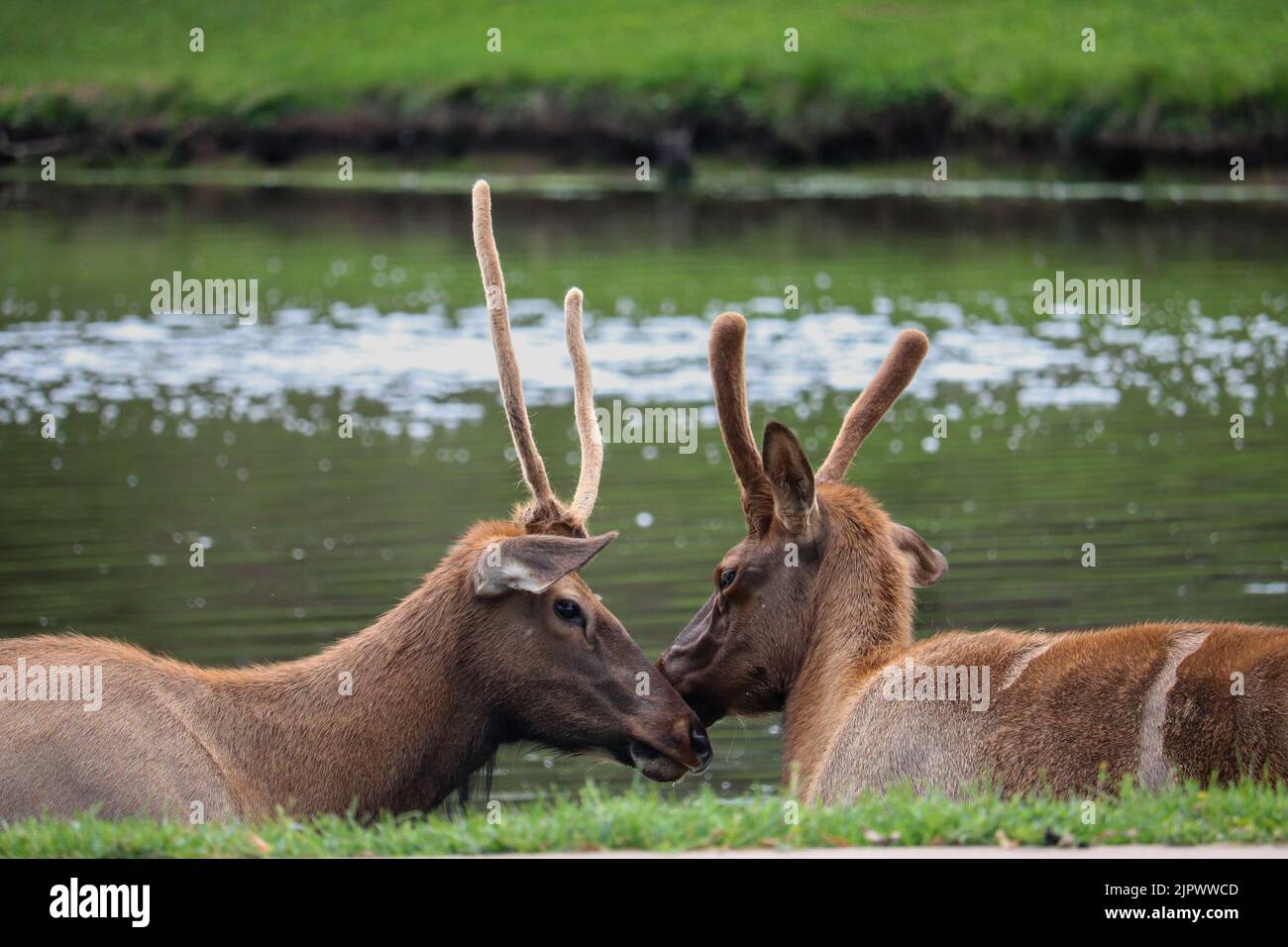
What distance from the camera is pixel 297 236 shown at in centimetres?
4650

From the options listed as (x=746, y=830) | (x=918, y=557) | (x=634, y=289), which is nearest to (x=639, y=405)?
(x=634, y=289)

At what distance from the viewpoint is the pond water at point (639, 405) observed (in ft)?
51.1

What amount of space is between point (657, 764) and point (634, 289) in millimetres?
27290

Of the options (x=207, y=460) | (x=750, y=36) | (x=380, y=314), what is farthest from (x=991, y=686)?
(x=750, y=36)

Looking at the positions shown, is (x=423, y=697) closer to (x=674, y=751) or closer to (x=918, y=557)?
(x=674, y=751)

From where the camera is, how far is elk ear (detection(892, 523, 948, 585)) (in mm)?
8953

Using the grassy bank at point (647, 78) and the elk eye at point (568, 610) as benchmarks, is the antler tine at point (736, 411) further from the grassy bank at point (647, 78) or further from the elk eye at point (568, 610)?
the grassy bank at point (647, 78)

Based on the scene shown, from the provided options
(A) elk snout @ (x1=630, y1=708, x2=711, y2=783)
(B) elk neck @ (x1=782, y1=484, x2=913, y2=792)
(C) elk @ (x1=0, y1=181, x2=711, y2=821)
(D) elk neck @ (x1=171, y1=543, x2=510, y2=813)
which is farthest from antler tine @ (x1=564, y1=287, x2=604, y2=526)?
(A) elk snout @ (x1=630, y1=708, x2=711, y2=783)

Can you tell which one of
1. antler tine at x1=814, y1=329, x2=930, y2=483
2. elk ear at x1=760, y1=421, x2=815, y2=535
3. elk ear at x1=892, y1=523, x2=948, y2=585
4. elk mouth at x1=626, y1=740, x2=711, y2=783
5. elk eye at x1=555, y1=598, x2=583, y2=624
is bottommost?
elk mouth at x1=626, y1=740, x2=711, y2=783

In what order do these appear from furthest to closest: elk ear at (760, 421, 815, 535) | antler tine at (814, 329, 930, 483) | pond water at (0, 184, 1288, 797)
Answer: pond water at (0, 184, 1288, 797) → antler tine at (814, 329, 930, 483) → elk ear at (760, 421, 815, 535)

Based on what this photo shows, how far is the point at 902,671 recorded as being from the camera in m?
8.02

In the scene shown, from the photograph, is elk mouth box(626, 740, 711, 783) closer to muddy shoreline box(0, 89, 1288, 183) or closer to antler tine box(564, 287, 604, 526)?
antler tine box(564, 287, 604, 526)

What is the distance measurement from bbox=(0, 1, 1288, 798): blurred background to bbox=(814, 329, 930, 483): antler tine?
280 cm
